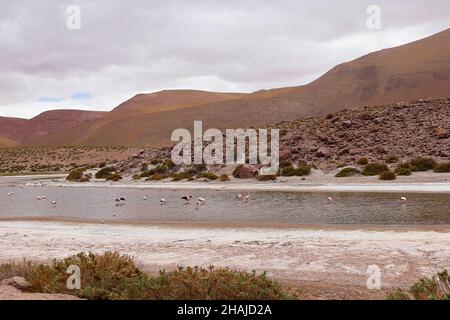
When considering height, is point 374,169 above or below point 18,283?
above

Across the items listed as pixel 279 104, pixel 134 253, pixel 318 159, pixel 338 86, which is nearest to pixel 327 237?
pixel 134 253

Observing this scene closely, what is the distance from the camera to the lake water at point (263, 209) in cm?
1956

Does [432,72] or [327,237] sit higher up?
[432,72]

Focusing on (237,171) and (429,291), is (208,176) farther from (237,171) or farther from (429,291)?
(429,291)

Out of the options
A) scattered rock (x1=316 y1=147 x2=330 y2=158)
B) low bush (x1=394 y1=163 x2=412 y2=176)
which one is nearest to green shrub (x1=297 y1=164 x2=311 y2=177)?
scattered rock (x1=316 y1=147 x2=330 y2=158)

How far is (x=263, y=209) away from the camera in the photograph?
23.5m

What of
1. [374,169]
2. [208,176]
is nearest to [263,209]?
[374,169]

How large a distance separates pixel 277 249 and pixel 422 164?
28.8m

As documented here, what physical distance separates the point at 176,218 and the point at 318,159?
2562 centimetres

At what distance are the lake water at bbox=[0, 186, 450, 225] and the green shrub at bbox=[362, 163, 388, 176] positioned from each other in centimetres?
991

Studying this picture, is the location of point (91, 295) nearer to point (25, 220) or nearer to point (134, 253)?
point (134, 253)

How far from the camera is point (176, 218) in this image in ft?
70.8

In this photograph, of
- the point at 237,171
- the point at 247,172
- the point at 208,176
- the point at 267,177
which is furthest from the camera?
the point at 208,176

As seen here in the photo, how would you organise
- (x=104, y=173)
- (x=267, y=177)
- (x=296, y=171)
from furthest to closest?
(x=104, y=173) < (x=296, y=171) < (x=267, y=177)
